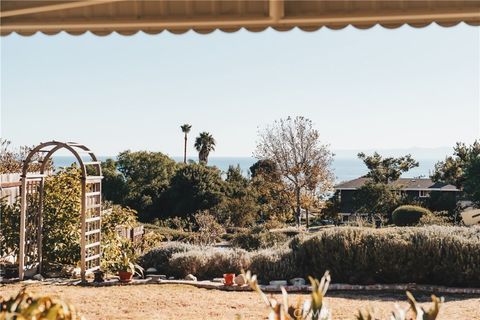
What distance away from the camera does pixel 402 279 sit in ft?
26.1

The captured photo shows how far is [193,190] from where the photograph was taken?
72.3 feet

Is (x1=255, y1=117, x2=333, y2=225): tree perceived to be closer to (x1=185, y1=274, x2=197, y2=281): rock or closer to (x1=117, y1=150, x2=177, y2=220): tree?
(x1=117, y1=150, x2=177, y2=220): tree

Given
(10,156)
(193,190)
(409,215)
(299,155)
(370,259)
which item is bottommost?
(370,259)

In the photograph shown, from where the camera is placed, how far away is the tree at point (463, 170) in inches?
814

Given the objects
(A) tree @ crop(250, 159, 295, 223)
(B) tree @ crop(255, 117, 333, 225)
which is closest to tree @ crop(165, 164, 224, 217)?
(A) tree @ crop(250, 159, 295, 223)

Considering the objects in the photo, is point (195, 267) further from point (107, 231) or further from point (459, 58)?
point (459, 58)

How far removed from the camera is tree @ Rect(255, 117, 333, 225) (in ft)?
70.0

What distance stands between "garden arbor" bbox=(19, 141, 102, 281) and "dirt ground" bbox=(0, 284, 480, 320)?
0.82 m

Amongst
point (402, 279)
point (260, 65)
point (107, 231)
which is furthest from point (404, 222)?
point (260, 65)

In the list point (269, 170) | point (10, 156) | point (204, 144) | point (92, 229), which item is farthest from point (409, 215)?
point (204, 144)

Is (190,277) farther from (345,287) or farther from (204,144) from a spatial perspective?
(204,144)

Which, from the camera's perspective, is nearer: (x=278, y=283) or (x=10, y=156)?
(x=278, y=283)

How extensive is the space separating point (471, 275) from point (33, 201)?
6.29 m

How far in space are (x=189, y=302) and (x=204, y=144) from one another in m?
27.3
